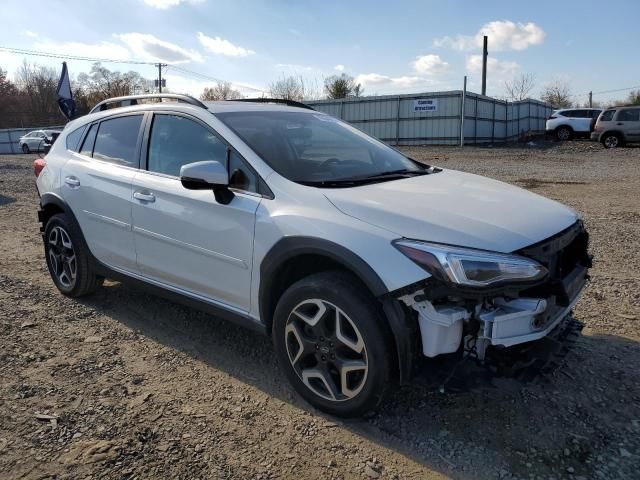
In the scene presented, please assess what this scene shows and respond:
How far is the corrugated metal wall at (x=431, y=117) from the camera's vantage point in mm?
27266

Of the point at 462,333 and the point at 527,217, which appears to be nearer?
the point at 462,333

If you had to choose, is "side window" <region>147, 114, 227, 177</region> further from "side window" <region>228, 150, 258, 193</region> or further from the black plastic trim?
the black plastic trim

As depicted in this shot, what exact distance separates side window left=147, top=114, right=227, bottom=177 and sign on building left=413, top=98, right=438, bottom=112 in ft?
83.8

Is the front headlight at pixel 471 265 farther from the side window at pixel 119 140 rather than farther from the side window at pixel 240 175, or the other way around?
the side window at pixel 119 140

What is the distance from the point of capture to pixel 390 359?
2.53 metres

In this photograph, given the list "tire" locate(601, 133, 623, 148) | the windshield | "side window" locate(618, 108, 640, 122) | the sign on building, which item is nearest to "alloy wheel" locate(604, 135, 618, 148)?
"tire" locate(601, 133, 623, 148)

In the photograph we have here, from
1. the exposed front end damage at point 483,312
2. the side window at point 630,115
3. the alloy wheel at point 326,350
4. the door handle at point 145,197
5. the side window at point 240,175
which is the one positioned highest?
the side window at point 630,115

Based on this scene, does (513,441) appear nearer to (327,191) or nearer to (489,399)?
(489,399)

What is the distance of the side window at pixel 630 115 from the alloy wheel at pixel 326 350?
23307mm

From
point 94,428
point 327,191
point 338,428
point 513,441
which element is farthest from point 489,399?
point 94,428

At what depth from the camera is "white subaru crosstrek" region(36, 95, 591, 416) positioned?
7.89ft

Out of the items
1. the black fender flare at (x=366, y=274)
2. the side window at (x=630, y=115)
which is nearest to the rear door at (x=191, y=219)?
the black fender flare at (x=366, y=274)

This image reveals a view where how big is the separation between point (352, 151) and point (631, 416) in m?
2.34

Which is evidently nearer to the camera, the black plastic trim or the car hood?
the car hood
